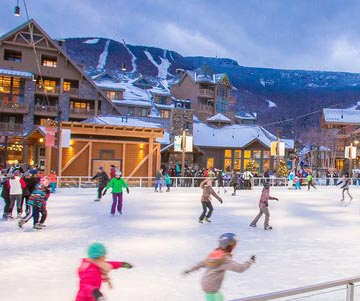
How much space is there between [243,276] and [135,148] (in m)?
22.6

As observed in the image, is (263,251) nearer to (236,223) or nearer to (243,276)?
(243,276)

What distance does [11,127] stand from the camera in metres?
38.8

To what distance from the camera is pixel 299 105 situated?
462 ft

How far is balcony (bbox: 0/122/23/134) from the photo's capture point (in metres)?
38.4

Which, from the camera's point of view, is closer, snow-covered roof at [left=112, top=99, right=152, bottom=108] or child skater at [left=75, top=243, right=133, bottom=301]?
child skater at [left=75, top=243, right=133, bottom=301]

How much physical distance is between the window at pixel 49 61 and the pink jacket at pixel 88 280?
40.3 m

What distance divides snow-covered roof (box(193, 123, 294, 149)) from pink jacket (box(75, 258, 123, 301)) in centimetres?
3902

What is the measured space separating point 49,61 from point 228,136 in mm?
18392

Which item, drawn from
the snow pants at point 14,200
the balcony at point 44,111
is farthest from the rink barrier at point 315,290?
the balcony at point 44,111

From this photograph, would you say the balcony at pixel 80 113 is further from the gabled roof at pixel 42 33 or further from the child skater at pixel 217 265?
the child skater at pixel 217 265

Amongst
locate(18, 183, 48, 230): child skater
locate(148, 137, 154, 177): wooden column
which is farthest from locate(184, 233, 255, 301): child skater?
locate(148, 137, 154, 177): wooden column

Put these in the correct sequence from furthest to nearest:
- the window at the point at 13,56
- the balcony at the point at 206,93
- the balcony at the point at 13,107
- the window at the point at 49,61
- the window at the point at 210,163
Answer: the balcony at the point at 206,93 → the window at the point at 210,163 → the window at the point at 49,61 → the window at the point at 13,56 → the balcony at the point at 13,107

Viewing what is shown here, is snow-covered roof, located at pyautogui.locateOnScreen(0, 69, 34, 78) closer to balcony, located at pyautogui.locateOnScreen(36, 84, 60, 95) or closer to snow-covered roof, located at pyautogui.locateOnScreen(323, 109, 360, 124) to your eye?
balcony, located at pyautogui.locateOnScreen(36, 84, 60, 95)

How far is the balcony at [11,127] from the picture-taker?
3841 centimetres
